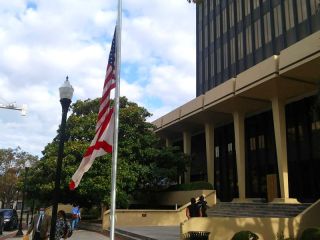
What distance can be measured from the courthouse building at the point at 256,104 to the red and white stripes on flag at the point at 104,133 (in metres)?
14.7

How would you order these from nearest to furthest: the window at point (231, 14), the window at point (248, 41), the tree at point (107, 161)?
1. the tree at point (107, 161)
2. the window at point (248, 41)
3. the window at point (231, 14)

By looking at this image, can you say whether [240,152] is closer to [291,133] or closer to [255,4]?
[291,133]

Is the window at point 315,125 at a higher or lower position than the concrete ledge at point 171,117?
lower

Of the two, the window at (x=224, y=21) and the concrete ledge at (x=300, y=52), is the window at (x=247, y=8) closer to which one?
the window at (x=224, y=21)

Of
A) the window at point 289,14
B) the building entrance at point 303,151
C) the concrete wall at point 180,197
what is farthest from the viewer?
the window at point 289,14

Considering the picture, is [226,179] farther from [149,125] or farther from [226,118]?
[149,125]

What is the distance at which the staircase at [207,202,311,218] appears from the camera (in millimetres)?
22984

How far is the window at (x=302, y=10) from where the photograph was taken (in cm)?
3159

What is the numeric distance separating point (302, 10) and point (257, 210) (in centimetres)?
1554

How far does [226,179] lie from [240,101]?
9983 mm

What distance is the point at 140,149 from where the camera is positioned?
32.8 meters

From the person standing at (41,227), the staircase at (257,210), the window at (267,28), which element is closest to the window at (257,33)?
the window at (267,28)

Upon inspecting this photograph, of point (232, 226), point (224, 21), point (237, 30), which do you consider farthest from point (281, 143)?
point (224, 21)

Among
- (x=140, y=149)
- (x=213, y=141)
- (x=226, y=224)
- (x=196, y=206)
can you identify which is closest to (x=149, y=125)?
(x=140, y=149)
